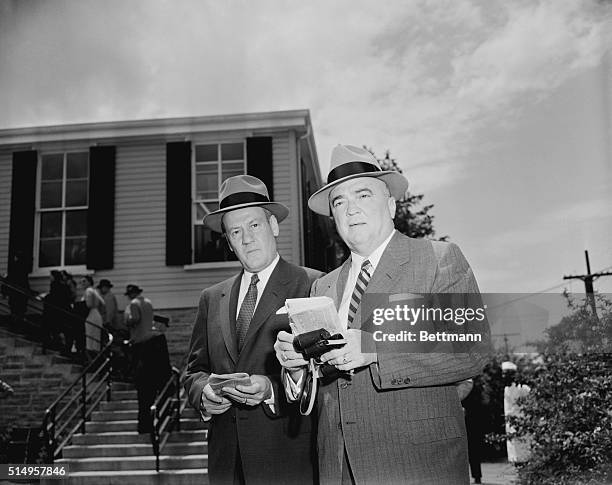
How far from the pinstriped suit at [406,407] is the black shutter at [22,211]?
2.19 metres

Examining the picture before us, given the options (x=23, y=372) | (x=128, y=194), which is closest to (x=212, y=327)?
(x=128, y=194)

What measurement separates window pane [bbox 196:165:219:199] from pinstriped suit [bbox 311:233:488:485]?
2045 mm

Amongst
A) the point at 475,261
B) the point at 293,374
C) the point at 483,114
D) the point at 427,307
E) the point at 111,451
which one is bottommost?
the point at 111,451

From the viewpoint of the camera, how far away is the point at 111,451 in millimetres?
4215

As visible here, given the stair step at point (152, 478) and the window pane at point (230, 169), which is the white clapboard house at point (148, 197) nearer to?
the window pane at point (230, 169)

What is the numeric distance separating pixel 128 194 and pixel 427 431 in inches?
102

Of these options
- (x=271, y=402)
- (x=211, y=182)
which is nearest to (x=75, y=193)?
(x=211, y=182)

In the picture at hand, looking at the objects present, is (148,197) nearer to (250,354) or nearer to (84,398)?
(84,398)

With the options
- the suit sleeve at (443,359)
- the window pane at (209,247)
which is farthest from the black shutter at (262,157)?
the suit sleeve at (443,359)

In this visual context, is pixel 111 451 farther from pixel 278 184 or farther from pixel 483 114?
pixel 483 114

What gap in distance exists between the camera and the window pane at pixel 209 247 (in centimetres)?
329

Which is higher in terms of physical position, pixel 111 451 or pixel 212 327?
pixel 212 327

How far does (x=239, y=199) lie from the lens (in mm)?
1976

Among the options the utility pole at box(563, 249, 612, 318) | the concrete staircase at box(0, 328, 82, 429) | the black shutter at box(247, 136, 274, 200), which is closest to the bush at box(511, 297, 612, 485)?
the utility pole at box(563, 249, 612, 318)
